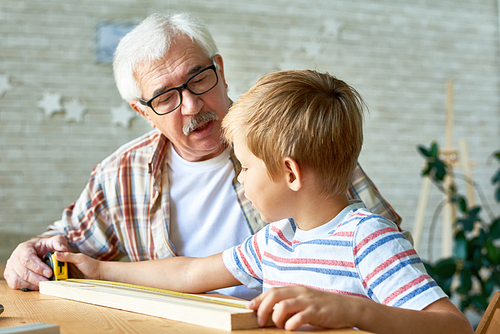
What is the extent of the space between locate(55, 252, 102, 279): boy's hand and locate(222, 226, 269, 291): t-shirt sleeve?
40 cm

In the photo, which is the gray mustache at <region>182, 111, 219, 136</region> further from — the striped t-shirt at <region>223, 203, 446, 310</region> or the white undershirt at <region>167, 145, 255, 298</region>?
the striped t-shirt at <region>223, 203, 446, 310</region>

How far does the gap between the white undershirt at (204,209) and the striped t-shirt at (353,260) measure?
0.55 meters

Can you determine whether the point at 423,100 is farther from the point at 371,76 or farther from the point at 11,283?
the point at 11,283

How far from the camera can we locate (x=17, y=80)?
3.83 metres

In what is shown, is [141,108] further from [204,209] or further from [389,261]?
[389,261]

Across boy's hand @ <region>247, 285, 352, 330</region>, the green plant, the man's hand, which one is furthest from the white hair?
the green plant

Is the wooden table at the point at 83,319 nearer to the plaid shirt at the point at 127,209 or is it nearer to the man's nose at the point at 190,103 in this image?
the plaid shirt at the point at 127,209

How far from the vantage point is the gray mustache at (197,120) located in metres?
1.58

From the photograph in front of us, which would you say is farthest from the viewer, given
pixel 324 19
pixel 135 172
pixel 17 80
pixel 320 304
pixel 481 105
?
pixel 481 105

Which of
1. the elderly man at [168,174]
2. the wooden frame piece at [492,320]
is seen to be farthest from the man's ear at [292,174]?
the elderly man at [168,174]

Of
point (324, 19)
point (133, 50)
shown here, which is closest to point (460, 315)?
point (133, 50)

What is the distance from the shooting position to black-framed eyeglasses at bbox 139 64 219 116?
1.58 metres

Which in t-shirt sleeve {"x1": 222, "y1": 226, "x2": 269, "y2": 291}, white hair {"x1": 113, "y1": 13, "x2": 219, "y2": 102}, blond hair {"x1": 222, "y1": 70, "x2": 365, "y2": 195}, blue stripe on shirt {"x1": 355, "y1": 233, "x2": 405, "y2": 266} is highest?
white hair {"x1": 113, "y1": 13, "x2": 219, "y2": 102}

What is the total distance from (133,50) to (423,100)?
379cm
